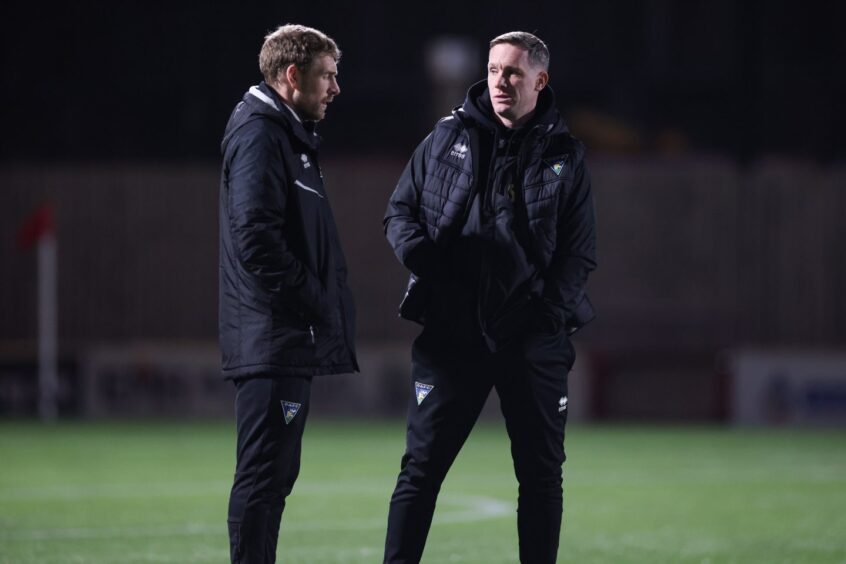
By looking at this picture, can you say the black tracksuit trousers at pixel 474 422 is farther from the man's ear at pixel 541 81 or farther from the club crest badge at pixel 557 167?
the man's ear at pixel 541 81

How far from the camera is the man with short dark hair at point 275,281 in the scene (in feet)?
18.2

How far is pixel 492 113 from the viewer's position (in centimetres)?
601

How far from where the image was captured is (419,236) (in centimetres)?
582

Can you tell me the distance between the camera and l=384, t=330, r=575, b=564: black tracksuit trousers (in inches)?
231

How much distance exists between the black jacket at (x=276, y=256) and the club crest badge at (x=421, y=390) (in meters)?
0.29

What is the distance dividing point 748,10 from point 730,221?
5023mm

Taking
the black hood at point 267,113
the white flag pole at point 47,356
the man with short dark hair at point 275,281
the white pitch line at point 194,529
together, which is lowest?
the white flag pole at point 47,356

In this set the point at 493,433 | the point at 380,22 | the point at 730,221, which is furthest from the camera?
the point at 380,22

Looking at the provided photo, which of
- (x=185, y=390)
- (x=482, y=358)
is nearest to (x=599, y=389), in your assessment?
(x=185, y=390)

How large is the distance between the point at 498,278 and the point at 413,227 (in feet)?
1.22

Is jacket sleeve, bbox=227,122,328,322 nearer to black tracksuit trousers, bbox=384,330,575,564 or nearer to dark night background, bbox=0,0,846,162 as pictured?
black tracksuit trousers, bbox=384,330,575,564

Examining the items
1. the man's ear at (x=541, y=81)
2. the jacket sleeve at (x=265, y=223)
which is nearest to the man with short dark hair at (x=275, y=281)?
the jacket sleeve at (x=265, y=223)

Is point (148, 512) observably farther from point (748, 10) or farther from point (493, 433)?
point (748, 10)

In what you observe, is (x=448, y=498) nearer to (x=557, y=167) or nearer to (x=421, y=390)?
(x=421, y=390)
